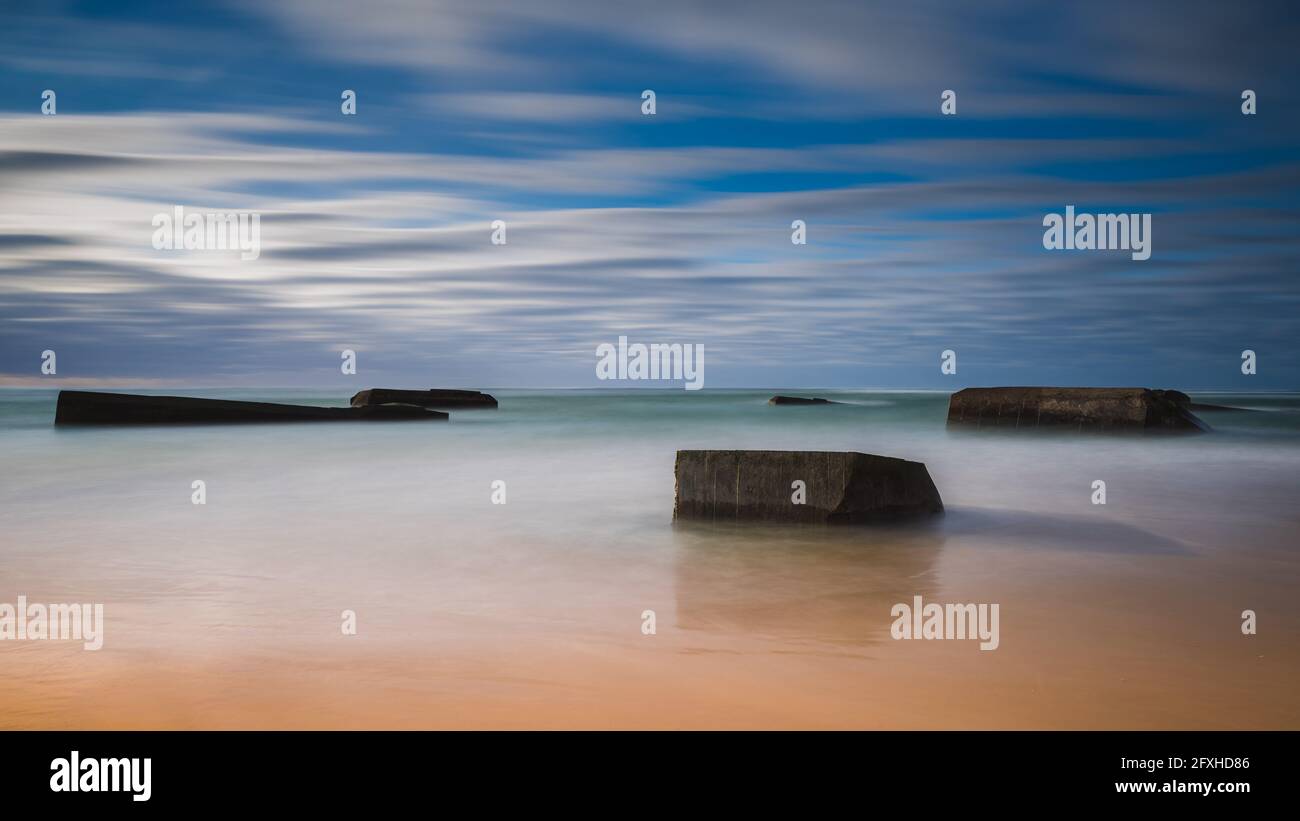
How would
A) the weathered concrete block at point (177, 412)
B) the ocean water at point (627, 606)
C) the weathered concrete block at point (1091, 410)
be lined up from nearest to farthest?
1. the ocean water at point (627, 606)
2. the weathered concrete block at point (1091, 410)
3. the weathered concrete block at point (177, 412)

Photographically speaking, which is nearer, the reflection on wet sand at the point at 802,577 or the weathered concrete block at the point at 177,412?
the reflection on wet sand at the point at 802,577

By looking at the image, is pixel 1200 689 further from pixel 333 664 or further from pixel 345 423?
pixel 345 423

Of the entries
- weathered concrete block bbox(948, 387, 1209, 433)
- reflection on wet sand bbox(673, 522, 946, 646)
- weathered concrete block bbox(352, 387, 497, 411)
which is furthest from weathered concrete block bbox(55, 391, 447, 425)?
reflection on wet sand bbox(673, 522, 946, 646)

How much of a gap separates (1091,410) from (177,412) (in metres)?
23.8

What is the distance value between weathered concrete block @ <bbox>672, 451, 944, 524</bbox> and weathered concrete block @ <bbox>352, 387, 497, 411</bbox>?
25053mm

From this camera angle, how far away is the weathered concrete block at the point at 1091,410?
20984 mm

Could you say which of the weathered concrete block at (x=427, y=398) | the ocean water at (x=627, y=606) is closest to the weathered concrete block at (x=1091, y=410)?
the ocean water at (x=627, y=606)

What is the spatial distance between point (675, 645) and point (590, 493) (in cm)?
664

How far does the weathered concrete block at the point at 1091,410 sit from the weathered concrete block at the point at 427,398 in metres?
20.3

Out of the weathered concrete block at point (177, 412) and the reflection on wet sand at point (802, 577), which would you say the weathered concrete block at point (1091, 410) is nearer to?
the reflection on wet sand at point (802, 577)

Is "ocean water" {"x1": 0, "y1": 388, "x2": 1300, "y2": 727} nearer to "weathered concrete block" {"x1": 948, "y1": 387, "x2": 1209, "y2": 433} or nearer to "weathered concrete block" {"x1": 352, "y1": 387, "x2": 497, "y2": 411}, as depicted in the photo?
"weathered concrete block" {"x1": 948, "y1": 387, "x2": 1209, "y2": 433}

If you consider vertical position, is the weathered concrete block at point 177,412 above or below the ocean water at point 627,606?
above

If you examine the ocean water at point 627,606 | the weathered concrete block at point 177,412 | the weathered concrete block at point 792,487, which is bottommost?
the ocean water at point 627,606

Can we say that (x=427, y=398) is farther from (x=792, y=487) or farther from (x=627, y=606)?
(x=627, y=606)
